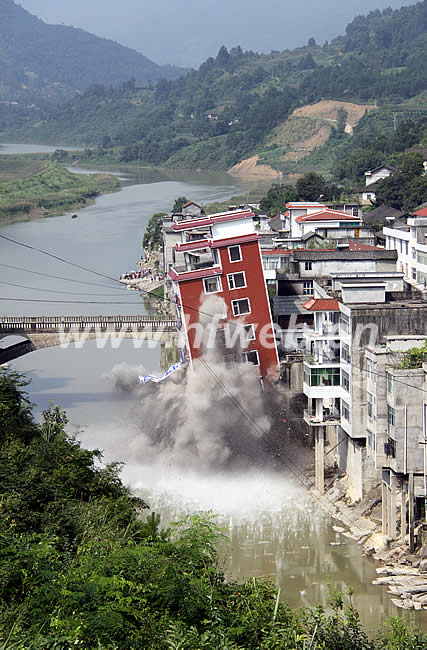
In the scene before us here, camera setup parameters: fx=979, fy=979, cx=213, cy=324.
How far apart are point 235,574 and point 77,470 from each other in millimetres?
2669

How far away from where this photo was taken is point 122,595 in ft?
24.3

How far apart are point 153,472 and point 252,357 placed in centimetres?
298

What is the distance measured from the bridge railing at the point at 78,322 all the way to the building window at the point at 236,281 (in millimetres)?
4214

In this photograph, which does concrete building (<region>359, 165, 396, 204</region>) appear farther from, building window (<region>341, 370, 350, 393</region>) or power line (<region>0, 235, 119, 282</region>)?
building window (<region>341, 370, 350, 393</region>)

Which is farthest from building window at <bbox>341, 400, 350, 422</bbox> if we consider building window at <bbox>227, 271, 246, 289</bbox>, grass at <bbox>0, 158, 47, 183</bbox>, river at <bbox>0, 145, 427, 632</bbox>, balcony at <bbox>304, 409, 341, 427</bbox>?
grass at <bbox>0, 158, 47, 183</bbox>

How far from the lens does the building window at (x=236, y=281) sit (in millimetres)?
17844

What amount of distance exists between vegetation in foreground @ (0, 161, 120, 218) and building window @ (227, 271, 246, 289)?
4565 cm

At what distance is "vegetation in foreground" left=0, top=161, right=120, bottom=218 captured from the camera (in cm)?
6441

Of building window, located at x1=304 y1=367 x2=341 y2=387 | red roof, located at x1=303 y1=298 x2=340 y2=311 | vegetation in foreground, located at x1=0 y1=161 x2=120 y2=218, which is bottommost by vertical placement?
vegetation in foreground, located at x1=0 y1=161 x2=120 y2=218

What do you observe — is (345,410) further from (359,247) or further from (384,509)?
(359,247)

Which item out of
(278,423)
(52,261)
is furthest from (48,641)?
(52,261)

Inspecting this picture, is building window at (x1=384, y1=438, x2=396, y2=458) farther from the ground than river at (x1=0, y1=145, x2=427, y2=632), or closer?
farther from the ground

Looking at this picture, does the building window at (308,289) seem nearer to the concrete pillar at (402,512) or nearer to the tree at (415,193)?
the concrete pillar at (402,512)

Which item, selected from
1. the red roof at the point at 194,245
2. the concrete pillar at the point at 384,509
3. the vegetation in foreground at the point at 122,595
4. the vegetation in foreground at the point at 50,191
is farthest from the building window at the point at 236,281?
the vegetation in foreground at the point at 50,191
